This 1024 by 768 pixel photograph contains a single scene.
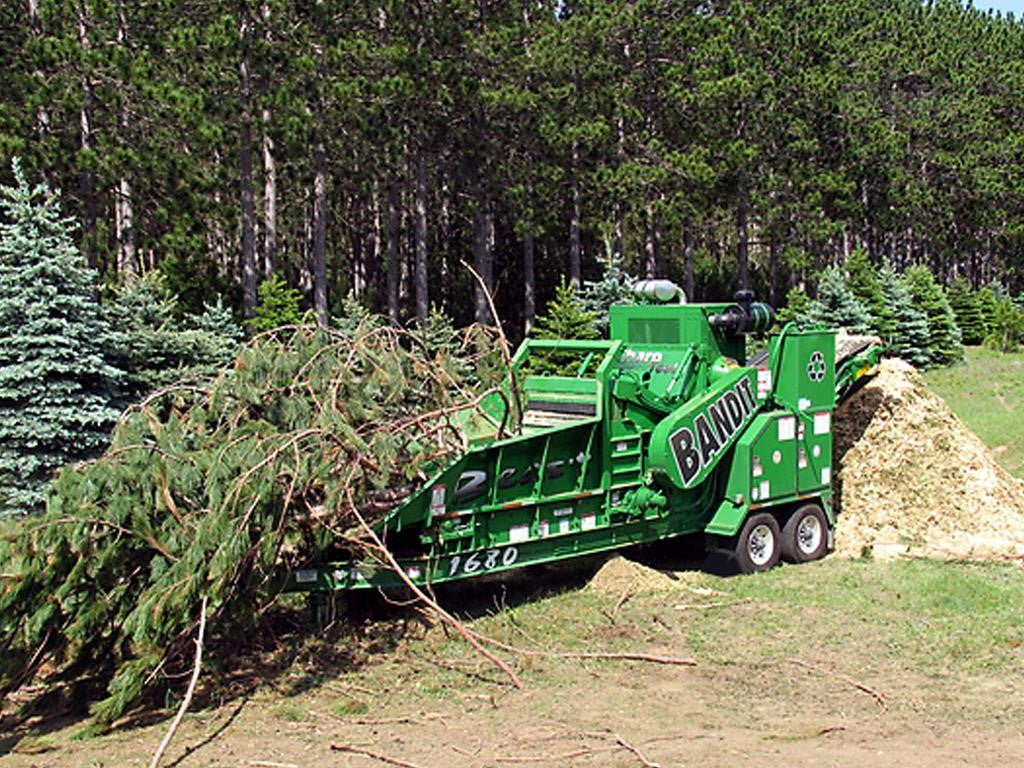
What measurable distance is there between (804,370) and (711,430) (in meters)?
1.74

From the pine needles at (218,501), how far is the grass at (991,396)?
11928mm

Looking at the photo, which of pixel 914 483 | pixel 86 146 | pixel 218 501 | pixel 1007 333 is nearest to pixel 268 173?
pixel 86 146

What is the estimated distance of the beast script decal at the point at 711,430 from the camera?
10.8 meters

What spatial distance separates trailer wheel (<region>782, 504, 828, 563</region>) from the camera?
12.0 m

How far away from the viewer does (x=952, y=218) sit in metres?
56.8

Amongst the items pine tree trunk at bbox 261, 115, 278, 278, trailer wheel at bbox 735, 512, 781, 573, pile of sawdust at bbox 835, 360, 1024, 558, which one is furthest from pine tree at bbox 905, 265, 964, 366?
trailer wheel at bbox 735, 512, 781, 573

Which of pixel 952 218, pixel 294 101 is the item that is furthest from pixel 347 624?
pixel 952 218

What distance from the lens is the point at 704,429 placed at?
11031 millimetres

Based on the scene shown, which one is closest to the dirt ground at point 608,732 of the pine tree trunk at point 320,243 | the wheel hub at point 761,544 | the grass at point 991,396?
the wheel hub at point 761,544

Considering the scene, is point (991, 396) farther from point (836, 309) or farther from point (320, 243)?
point (320, 243)

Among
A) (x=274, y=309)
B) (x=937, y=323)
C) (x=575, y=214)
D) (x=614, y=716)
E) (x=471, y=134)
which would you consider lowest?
(x=614, y=716)

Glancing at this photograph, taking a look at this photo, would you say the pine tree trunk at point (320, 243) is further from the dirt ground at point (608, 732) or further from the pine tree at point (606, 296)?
the dirt ground at point (608, 732)

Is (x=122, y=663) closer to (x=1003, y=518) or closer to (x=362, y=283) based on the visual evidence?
(x=1003, y=518)

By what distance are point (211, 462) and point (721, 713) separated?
4.36 meters
